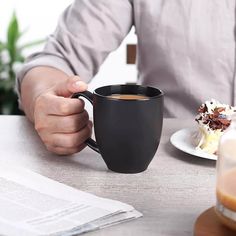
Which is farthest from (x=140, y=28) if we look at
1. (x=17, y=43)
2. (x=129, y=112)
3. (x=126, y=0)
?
(x=17, y=43)

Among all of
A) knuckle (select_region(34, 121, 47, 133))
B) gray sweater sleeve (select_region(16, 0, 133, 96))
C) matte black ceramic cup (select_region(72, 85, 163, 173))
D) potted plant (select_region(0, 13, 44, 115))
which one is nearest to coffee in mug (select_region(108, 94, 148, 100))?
matte black ceramic cup (select_region(72, 85, 163, 173))

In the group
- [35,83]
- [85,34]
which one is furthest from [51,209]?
[85,34]

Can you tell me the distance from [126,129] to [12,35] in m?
2.08

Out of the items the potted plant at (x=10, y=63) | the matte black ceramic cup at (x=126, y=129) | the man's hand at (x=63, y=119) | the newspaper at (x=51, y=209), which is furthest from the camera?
the potted plant at (x=10, y=63)

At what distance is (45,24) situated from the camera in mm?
2775

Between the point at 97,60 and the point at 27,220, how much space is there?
71 centimetres

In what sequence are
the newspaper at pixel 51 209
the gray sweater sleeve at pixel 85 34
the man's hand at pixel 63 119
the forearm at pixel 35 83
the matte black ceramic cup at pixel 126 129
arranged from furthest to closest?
the gray sweater sleeve at pixel 85 34 < the forearm at pixel 35 83 < the man's hand at pixel 63 119 < the matte black ceramic cup at pixel 126 129 < the newspaper at pixel 51 209

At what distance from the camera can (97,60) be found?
4.22ft

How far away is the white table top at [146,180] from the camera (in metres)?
0.64

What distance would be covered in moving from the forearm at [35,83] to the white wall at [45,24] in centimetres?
165

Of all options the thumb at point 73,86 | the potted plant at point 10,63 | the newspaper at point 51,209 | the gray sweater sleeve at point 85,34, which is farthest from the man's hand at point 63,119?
the potted plant at point 10,63

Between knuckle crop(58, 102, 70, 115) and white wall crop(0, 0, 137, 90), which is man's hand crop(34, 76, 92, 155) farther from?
white wall crop(0, 0, 137, 90)

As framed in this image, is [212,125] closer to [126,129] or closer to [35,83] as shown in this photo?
[126,129]

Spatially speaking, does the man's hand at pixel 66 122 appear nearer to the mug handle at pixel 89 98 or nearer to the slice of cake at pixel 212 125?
the mug handle at pixel 89 98
